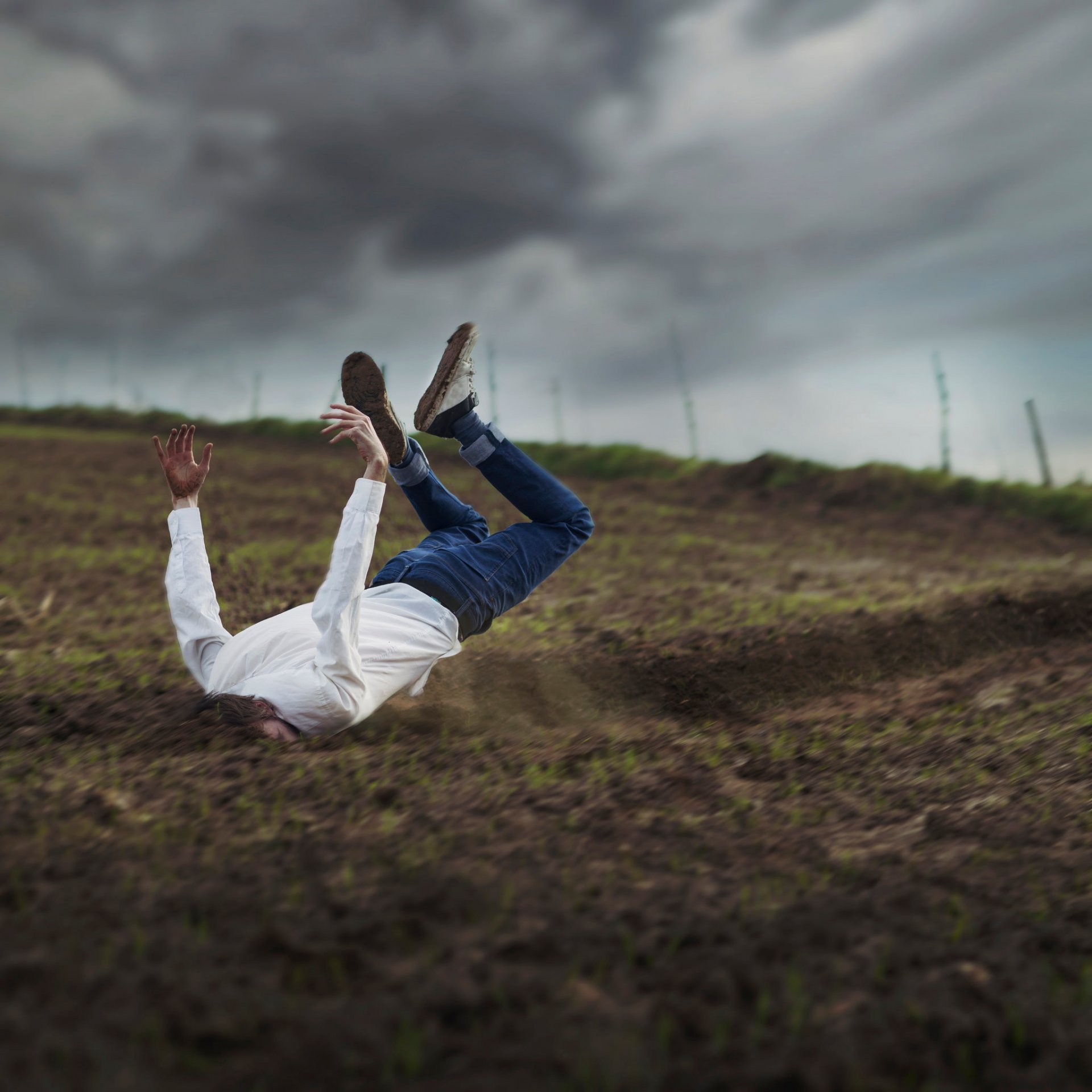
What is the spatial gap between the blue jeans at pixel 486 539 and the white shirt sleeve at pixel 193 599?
0.83m

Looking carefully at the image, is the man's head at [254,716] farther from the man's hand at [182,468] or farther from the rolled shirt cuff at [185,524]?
the man's hand at [182,468]

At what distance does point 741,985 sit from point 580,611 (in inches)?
211

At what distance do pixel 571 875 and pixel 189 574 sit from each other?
2.48 meters

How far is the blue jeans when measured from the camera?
14.0 feet

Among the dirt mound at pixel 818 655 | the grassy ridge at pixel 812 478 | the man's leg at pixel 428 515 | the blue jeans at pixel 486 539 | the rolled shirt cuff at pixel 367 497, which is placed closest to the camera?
the rolled shirt cuff at pixel 367 497

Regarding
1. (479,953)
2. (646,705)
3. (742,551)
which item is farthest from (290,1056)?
(742,551)

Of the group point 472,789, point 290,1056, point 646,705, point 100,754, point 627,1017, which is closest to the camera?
point 290,1056

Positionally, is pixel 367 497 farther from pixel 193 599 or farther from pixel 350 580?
pixel 193 599

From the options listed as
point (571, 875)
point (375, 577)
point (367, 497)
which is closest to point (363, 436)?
point (367, 497)

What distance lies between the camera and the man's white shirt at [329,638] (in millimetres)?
3426

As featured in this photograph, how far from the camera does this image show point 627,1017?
198 centimetres

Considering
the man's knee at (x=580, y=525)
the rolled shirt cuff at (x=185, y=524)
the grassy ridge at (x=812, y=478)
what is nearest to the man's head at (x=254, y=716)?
the rolled shirt cuff at (x=185, y=524)

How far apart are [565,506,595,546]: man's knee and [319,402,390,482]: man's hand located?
132 cm

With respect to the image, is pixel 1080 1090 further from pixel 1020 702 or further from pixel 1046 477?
pixel 1046 477
